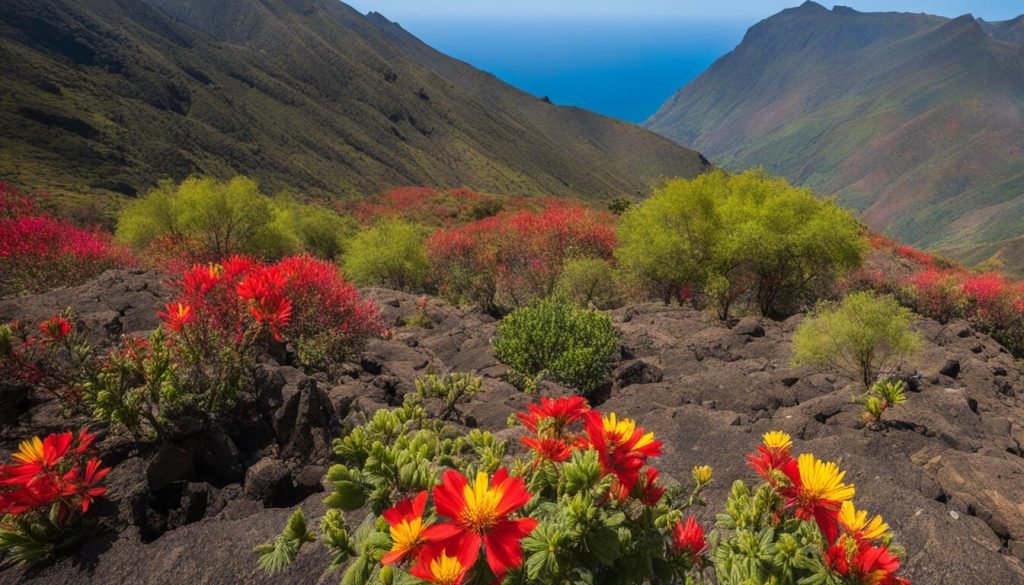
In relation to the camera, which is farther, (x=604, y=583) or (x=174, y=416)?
(x=174, y=416)

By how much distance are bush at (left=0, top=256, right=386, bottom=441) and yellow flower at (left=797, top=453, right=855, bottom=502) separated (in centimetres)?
400

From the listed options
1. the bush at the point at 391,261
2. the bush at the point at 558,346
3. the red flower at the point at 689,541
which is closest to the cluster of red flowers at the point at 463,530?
the red flower at the point at 689,541

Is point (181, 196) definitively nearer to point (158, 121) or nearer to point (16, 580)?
point (16, 580)

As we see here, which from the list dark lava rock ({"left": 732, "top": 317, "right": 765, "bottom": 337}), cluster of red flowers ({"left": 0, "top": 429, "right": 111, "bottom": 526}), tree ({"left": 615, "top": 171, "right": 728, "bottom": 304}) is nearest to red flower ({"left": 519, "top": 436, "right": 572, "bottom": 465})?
cluster of red flowers ({"left": 0, "top": 429, "right": 111, "bottom": 526})

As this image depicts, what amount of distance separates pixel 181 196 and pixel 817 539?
31428 mm

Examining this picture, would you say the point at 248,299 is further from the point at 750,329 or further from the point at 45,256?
the point at 750,329

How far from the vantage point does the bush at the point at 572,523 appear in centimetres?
157

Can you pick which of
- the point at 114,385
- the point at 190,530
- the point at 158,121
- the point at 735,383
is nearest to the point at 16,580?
the point at 190,530

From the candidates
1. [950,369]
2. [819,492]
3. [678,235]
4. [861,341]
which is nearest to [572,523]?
[819,492]

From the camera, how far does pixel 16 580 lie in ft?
10.2

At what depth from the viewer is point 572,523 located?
5.39 ft

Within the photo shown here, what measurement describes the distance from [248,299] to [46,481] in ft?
7.12

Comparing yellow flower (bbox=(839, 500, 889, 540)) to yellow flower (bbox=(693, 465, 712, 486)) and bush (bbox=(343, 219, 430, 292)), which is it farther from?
bush (bbox=(343, 219, 430, 292))

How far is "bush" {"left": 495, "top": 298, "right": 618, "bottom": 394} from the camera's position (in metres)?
10.6
